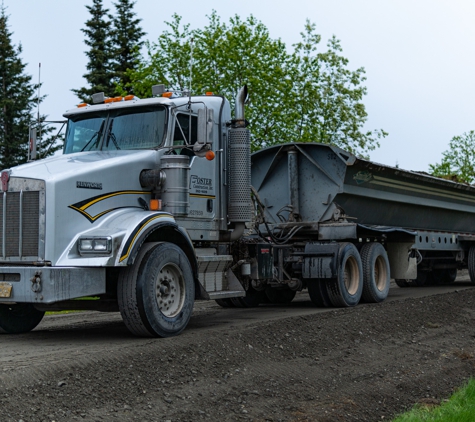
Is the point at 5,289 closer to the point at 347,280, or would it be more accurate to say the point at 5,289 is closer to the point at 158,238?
the point at 158,238

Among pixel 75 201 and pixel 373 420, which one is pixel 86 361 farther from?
pixel 373 420

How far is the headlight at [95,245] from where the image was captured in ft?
28.4

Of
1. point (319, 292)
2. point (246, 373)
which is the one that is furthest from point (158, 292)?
point (319, 292)

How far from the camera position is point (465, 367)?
30.5 ft

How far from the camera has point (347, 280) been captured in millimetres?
13750

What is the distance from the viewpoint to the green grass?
6.74 metres

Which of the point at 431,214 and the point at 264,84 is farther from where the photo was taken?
the point at 264,84

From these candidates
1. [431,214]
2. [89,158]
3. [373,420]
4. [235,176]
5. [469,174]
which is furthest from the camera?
[469,174]

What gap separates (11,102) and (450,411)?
2929 cm

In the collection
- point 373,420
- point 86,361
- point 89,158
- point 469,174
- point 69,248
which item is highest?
point 469,174

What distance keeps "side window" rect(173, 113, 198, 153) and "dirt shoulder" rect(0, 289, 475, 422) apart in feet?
8.26

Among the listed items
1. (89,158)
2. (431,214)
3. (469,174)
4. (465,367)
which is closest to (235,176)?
(89,158)

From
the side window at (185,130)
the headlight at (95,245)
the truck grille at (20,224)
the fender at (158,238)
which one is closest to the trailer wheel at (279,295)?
the fender at (158,238)

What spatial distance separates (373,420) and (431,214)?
35.3 ft
